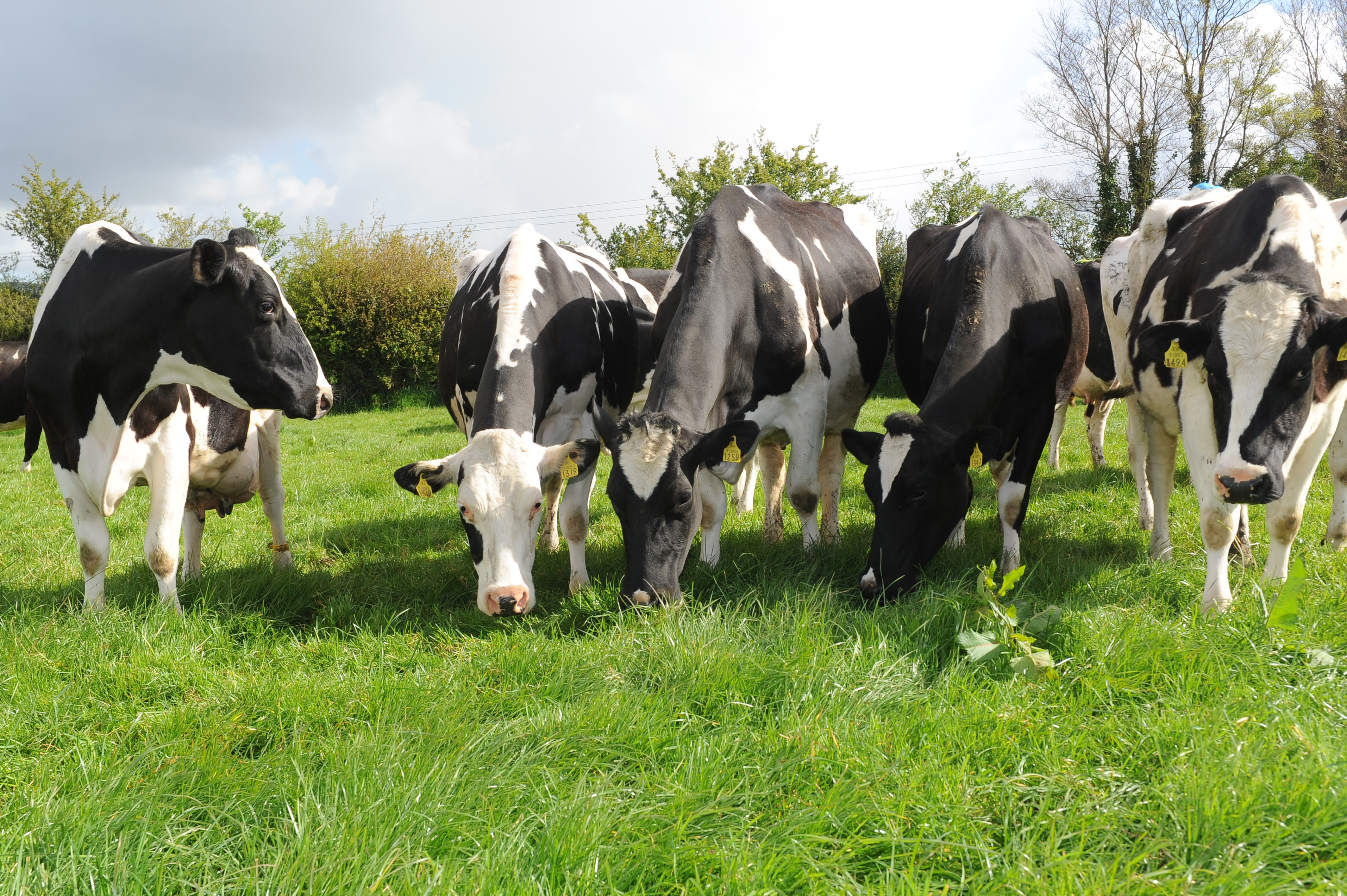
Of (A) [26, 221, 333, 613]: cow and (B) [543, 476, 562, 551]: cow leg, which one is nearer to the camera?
(A) [26, 221, 333, 613]: cow

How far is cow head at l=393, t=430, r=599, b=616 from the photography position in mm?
4285

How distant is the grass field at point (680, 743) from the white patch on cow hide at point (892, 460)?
597 mm

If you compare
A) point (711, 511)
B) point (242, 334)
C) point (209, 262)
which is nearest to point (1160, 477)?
point (711, 511)

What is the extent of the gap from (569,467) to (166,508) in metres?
2.15

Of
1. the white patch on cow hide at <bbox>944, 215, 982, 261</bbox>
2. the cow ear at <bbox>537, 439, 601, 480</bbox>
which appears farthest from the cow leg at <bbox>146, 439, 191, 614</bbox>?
the white patch on cow hide at <bbox>944, 215, 982, 261</bbox>

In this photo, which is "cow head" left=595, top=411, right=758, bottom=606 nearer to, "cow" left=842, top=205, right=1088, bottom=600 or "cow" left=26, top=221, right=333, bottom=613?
"cow" left=842, top=205, right=1088, bottom=600

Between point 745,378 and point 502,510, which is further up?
point 745,378

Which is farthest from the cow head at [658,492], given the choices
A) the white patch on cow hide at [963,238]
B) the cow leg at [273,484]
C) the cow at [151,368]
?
the cow leg at [273,484]

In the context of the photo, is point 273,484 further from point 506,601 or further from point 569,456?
point 506,601

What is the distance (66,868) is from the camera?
211 cm

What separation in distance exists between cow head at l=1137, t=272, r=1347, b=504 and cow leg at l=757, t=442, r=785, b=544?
2934 millimetres

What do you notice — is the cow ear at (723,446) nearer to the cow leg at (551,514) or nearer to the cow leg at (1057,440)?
the cow leg at (551,514)

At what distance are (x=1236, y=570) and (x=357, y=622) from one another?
4847mm

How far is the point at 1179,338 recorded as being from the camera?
13.3 feet
